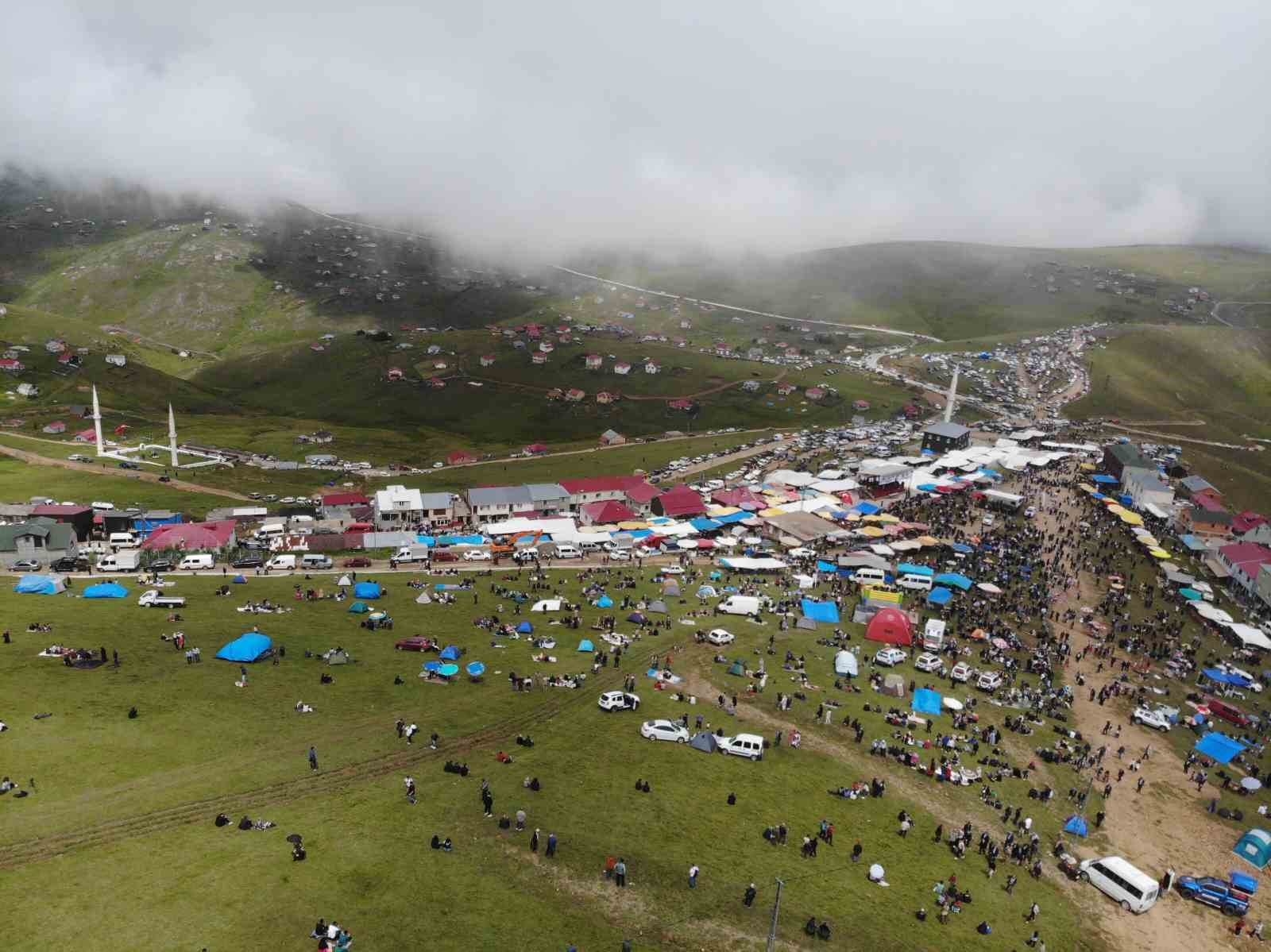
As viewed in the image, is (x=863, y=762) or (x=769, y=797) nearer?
(x=769, y=797)

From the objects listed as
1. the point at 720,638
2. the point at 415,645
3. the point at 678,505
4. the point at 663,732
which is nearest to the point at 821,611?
the point at 720,638

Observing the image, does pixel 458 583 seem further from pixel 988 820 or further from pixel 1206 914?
pixel 1206 914

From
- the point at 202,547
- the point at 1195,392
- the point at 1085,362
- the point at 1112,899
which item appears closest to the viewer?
the point at 1112,899

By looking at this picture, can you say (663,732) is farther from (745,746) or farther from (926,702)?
(926,702)

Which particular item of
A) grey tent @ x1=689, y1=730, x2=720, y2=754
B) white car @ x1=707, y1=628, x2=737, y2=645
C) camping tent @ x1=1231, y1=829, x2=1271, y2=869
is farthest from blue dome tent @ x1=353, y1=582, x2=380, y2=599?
camping tent @ x1=1231, y1=829, x2=1271, y2=869

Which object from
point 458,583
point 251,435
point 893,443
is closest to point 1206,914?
point 458,583

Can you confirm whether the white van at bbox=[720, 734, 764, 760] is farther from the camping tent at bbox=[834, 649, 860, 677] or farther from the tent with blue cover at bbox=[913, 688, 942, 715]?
the tent with blue cover at bbox=[913, 688, 942, 715]
